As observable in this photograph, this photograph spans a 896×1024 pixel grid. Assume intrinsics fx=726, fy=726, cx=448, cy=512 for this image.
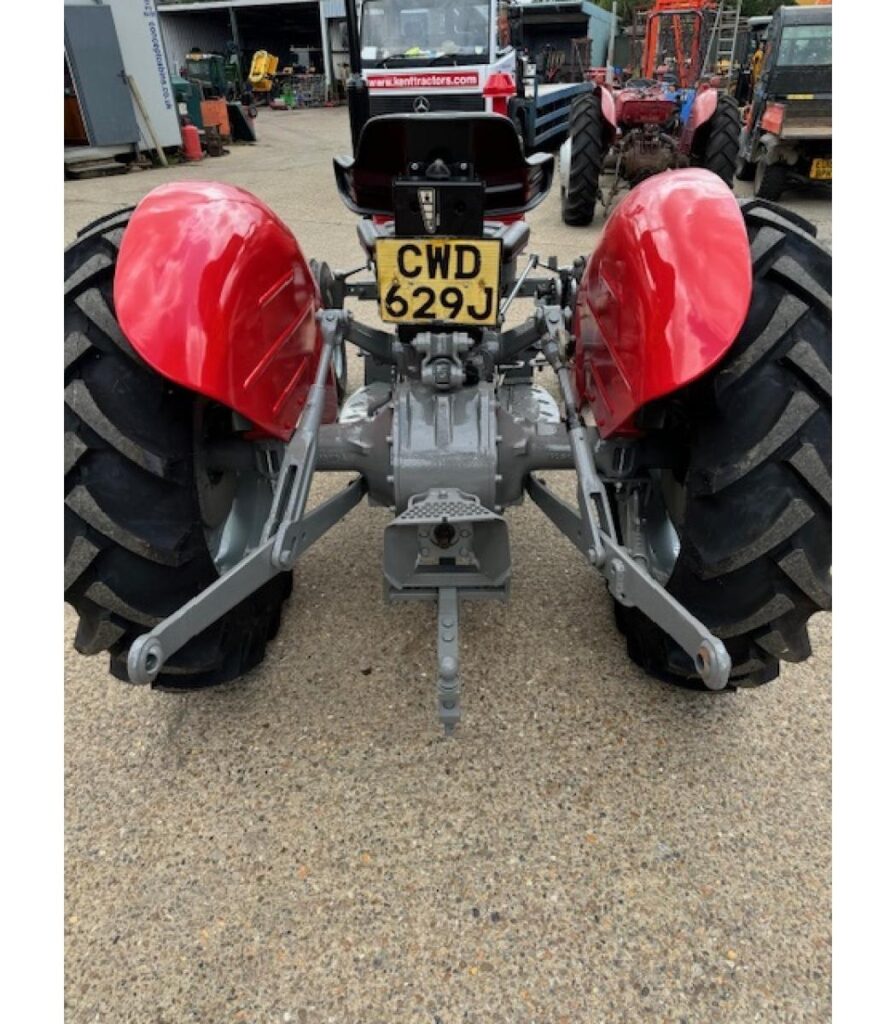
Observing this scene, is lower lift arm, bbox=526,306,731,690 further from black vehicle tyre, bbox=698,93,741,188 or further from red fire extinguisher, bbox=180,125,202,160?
red fire extinguisher, bbox=180,125,202,160

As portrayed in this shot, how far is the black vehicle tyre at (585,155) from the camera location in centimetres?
752

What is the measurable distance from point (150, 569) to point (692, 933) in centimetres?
152

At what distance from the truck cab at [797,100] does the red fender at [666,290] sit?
7873 millimetres

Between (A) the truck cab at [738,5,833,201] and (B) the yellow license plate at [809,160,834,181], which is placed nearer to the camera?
(A) the truck cab at [738,5,833,201]

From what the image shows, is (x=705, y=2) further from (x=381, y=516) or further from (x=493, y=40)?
(x=381, y=516)

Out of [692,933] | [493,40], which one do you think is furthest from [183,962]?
[493,40]

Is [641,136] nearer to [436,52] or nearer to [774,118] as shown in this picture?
[774,118]

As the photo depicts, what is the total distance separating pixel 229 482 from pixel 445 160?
121cm

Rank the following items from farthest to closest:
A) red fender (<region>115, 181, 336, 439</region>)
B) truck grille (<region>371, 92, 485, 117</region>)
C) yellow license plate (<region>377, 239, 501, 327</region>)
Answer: truck grille (<region>371, 92, 485, 117</region>) → yellow license plate (<region>377, 239, 501, 327</region>) → red fender (<region>115, 181, 336, 439</region>)

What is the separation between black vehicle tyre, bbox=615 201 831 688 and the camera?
159 centimetres

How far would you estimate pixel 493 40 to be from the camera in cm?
807

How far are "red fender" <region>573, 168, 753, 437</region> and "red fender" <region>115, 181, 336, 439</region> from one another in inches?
36.7

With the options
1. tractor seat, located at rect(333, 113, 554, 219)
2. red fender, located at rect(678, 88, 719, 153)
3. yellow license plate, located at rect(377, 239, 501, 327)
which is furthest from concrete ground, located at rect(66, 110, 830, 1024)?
red fender, located at rect(678, 88, 719, 153)

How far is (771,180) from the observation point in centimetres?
895
